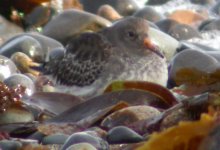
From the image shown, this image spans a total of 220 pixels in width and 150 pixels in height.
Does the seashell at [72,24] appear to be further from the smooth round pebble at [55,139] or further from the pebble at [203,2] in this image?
the smooth round pebble at [55,139]

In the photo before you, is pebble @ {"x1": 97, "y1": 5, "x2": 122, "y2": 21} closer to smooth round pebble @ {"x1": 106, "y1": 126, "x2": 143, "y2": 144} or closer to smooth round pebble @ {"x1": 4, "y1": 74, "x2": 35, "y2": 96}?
smooth round pebble @ {"x1": 4, "y1": 74, "x2": 35, "y2": 96}

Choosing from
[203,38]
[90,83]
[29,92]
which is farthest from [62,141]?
[203,38]

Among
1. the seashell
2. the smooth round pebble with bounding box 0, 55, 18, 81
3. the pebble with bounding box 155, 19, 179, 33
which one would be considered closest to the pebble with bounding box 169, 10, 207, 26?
the pebble with bounding box 155, 19, 179, 33

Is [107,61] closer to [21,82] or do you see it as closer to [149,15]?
[21,82]

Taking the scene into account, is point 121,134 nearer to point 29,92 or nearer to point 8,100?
point 8,100

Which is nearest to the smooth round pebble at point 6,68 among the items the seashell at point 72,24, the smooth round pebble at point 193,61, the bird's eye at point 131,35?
the bird's eye at point 131,35

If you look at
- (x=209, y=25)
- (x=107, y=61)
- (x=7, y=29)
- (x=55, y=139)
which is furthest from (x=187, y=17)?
(x=55, y=139)
